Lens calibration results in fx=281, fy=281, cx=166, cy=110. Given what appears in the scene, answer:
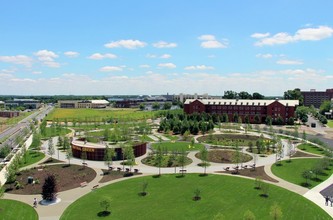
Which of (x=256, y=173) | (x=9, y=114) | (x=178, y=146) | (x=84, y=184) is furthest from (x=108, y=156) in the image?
(x=9, y=114)

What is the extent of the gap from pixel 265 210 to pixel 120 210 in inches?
721

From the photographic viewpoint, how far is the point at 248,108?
126250mm

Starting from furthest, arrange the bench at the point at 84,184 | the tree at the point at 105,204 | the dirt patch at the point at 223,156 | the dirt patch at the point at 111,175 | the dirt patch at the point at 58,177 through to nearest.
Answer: the dirt patch at the point at 223,156 → the dirt patch at the point at 111,175 → the bench at the point at 84,184 → the dirt patch at the point at 58,177 → the tree at the point at 105,204

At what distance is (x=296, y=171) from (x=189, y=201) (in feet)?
82.2

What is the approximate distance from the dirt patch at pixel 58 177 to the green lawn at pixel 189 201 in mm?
6322

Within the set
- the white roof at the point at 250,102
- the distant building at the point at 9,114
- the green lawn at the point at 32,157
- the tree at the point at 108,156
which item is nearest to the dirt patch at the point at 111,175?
the tree at the point at 108,156

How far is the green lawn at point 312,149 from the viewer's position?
67438 mm

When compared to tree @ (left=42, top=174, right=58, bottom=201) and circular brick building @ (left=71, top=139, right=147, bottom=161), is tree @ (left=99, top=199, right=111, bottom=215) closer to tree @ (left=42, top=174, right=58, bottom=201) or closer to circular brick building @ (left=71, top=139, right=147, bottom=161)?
tree @ (left=42, top=174, right=58, bottom=201)

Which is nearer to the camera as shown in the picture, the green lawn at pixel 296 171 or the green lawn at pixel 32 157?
the green lawn at pixel 296 171

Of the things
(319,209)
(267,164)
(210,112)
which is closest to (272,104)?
(210,112)

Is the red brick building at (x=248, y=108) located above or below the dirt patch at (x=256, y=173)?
above

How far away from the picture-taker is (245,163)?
5809 cm

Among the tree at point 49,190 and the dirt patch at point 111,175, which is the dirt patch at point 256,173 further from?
the tree at point 49,190

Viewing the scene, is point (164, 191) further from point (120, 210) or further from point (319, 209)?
point (319, 209)
